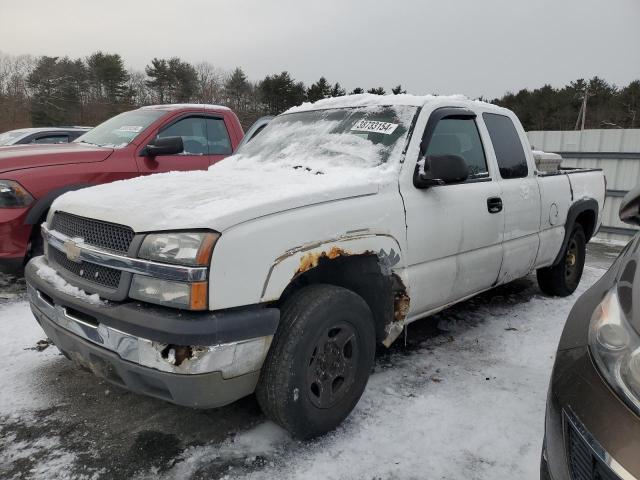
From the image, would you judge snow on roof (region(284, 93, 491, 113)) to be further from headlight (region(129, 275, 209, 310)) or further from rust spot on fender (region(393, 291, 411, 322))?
headlight (region(129, 275, 209, 310))

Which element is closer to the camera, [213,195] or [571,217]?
[213,195]

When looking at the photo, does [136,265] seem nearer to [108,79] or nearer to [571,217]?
[571,217]

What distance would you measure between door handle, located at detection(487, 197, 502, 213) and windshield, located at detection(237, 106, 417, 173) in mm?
899

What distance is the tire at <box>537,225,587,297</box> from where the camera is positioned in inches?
196

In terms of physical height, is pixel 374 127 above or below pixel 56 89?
below

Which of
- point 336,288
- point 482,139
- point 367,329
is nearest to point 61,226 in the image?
point 336,288

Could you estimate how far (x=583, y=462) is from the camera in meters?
1.48

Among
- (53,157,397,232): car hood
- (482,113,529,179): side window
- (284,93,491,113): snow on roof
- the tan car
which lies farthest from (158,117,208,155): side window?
the tan car

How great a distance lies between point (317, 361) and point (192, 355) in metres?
0.68

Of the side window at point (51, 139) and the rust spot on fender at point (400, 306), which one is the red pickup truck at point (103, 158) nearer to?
the rust spot on fender at point (400, 306)

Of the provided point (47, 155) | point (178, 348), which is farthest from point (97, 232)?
point (47, 155)

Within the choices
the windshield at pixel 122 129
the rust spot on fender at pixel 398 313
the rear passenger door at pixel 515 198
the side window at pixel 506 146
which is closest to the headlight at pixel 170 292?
the rust spot on fender at pixel 398 313

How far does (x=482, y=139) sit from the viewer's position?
379 centimetres

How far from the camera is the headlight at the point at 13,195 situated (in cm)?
433
